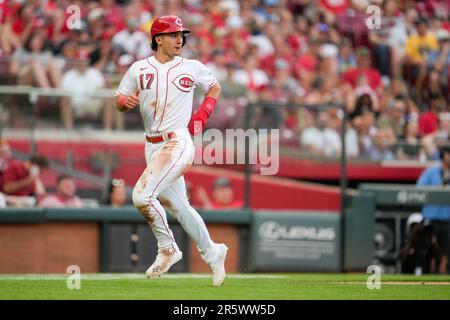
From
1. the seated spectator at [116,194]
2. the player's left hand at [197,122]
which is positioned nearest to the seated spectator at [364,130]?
the seated spectator at [116,194]

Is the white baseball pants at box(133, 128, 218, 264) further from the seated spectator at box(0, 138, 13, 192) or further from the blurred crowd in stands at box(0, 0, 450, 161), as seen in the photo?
the blurred crowd in stands at box(0, 0, 450, 161)

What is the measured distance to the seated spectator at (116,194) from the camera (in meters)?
14.5

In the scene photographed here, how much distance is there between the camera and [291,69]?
18.7 m

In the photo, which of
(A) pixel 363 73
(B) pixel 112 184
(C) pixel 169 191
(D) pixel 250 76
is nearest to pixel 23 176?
(B) pixel 112 184

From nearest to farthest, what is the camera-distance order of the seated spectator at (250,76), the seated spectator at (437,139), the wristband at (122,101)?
1. the wristband at (122,101)
2. the seated spectator at (437,139)
3. the seated spectator at (250,76)

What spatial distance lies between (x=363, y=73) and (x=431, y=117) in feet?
4.90

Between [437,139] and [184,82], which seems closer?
[184,82]

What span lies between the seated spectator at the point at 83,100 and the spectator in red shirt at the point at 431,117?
5340 millimetres

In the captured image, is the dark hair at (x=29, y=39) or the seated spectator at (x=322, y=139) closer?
the seated spectator at (x=322, y=139)

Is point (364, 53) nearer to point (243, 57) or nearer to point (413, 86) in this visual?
point (413, 86)

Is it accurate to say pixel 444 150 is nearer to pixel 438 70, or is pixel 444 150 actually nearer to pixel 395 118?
pixel 395 118

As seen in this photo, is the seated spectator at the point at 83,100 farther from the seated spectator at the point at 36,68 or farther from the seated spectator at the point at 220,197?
the seated spectator at the point at 220,197

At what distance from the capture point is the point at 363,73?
750 inches

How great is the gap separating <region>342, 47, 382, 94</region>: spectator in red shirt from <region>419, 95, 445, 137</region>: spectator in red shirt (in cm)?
95
